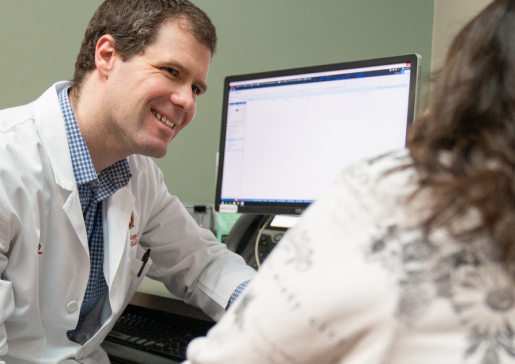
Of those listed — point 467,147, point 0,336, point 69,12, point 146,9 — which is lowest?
point 0,336

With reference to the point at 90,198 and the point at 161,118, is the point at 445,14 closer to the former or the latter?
the point at 161,118

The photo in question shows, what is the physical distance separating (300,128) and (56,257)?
2.04ft

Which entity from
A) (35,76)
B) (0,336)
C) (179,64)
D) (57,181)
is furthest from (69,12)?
(0,336)

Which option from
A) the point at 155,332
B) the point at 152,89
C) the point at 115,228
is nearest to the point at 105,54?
the point at 152,89

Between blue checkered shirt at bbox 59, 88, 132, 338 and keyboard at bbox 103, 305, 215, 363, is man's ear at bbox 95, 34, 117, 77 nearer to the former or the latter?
blue checkered shirt at bbox 59, 88, 132, 338

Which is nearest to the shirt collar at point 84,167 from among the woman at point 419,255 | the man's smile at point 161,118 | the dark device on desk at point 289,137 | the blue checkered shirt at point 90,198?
the blue checkered shirt at point 90,198

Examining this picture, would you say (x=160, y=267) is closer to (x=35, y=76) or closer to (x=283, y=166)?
(x=283, y=166)

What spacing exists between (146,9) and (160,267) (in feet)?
1.98

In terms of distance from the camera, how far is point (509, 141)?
338mm

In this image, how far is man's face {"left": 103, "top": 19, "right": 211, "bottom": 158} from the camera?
1.01 m

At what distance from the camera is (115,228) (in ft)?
→ 3.11

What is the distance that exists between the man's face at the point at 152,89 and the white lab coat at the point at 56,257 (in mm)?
116

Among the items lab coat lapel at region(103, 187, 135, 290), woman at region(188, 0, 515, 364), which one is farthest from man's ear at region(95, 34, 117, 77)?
woman at region(188, 0, 515, 364)

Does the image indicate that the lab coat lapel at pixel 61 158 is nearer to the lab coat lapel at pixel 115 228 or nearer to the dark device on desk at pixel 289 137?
the lab coat lapel at pixel 115 228
